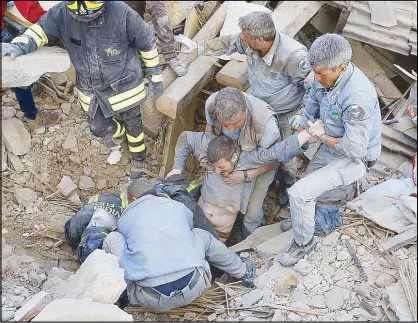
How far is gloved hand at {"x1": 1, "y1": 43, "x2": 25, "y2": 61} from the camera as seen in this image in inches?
188

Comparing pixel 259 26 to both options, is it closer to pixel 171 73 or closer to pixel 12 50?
pixel 171 73

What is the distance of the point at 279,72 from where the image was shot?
16.3 ft

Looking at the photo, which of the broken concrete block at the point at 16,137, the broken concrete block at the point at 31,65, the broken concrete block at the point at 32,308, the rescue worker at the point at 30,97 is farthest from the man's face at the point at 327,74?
the broken concrete block at the point at 16,137

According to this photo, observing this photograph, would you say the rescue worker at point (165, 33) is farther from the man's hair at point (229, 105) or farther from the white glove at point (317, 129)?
the white glove at point (317, 129)

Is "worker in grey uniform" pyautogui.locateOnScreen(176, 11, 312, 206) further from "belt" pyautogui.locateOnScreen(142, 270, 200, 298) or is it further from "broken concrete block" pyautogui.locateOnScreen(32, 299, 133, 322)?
"broken concrete block" pyautogui.locateOnScreen(32, 299, 133, 322)

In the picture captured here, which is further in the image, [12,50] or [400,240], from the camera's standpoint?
[12,50]

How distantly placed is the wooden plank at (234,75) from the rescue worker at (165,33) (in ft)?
1.32

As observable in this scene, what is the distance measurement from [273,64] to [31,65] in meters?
2.33

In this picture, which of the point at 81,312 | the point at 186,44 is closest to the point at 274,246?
the point at 81,312

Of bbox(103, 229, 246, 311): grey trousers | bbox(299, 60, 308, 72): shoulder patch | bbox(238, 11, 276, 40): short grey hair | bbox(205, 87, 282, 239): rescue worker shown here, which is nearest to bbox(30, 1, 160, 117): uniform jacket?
bbox(205, 87, 282, 239): rescue worker

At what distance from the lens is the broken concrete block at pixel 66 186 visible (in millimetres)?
5582

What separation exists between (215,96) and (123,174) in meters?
1.79

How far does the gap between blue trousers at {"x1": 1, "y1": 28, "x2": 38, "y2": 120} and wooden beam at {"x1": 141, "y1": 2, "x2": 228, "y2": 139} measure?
1.24 metres

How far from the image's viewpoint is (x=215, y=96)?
4.74m
